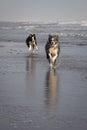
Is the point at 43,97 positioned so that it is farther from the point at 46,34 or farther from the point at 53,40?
the point at 46,34

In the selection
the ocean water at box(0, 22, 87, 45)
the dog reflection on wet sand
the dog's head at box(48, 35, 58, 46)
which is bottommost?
the ocean water at box(0, 22, 87, 45)

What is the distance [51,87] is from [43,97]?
1.43 metres

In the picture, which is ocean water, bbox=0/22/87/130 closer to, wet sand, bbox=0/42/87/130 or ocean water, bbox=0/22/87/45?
wet sand, bbox=0/42/87/130

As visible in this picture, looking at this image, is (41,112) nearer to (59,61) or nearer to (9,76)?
(9,76)

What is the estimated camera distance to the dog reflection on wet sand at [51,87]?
9548 millimetres

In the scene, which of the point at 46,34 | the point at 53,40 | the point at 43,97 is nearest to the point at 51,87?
the point at 43,97

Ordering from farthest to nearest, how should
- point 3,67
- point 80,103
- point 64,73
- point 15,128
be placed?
point 3,67 < point 64,73 < point 80,103 < point 15,128

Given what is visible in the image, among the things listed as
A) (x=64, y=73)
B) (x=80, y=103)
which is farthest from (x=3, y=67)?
(x=80, y=103)

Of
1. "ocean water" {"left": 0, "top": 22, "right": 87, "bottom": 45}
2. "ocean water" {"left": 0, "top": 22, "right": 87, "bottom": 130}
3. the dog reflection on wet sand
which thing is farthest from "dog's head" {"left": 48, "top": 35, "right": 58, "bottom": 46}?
"ocean water" {"left": 0, "top": 22, "right": 87, "bottom": 45}

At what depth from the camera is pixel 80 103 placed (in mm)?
9242

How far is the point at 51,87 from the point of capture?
11.3 metres

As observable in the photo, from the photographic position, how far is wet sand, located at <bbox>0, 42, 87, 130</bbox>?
24.9 feet

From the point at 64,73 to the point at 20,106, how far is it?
5.56 meters

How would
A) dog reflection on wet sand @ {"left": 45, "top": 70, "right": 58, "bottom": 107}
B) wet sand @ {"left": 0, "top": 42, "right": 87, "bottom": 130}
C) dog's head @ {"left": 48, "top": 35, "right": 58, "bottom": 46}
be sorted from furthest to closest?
1. dog's head @ {"left": 48, "top": 35, "right": 58, "bottom": 46}
2. dog reflection on wet sand @ {"left": 45, "top": 70, "right": 58, "bottom": 107}
3. wet sand @ {"left": 0, "top": 42, "right": 87, "bottom": 130}
